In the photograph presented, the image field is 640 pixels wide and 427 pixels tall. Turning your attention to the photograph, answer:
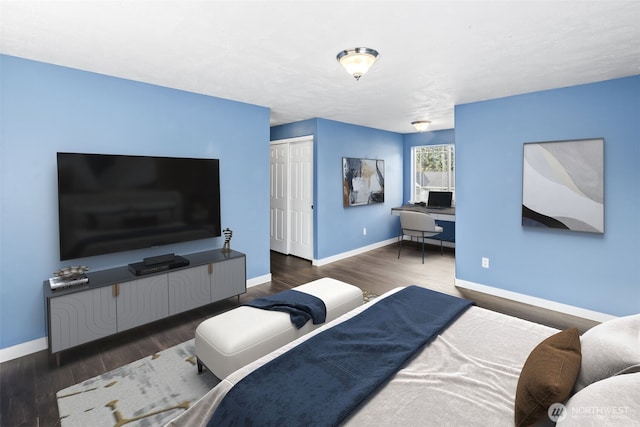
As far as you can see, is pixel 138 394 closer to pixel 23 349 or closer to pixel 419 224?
pixel 23 349

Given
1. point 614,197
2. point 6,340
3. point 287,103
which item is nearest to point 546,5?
point 614,197

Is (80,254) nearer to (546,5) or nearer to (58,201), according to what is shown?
(58,201)

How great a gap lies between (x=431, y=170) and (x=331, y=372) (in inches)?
232

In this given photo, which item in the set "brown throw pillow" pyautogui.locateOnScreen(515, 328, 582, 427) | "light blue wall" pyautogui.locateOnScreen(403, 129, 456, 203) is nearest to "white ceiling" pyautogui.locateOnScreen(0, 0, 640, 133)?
"brown throw pillow" pyautogui.locateOnScreen(515, 328, 582, 427)

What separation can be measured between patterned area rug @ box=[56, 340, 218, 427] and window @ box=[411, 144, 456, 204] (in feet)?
18.1

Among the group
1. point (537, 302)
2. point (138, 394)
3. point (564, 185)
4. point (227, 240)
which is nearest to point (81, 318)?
point (138, 394)

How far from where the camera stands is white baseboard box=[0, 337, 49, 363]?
248cm

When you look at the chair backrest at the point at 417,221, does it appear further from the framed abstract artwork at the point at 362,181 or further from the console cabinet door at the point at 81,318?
the console cabinet door at the point at 81,318

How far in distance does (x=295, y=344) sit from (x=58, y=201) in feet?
7.53

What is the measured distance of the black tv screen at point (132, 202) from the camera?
264 centimetres

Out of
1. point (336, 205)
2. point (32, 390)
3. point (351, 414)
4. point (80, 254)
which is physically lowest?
point (32, 390)

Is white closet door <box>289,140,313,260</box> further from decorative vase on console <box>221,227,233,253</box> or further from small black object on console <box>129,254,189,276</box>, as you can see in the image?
small black object on console <box>129,254,189,276</box>

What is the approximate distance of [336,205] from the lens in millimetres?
5312

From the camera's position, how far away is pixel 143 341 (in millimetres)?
2779
